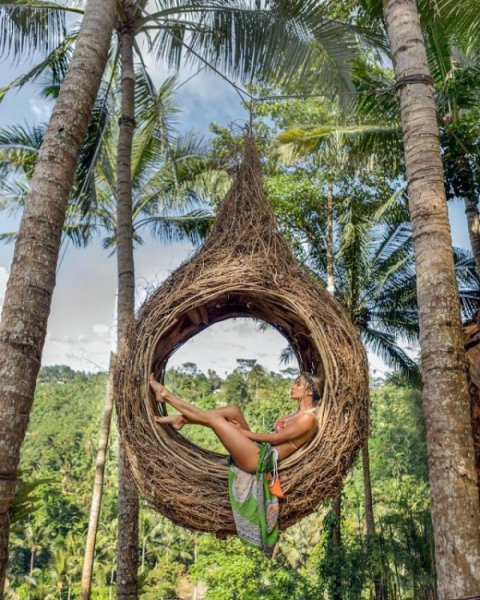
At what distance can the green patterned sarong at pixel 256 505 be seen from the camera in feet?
7.63

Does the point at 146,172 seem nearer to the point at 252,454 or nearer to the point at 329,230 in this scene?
the point at 329,230

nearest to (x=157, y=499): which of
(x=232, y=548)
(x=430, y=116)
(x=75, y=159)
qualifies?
(x=75, y=159)

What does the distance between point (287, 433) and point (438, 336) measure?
35.5 inches

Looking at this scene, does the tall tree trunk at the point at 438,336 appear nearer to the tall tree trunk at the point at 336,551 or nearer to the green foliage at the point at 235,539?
the green foliage at the point at 235,539

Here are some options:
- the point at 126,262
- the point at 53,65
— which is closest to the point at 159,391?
the point at 126,262

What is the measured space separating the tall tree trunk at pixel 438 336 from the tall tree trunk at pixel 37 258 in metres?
1.88

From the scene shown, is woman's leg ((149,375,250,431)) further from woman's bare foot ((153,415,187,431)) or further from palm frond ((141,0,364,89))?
palm frond ((141,0,364,89))

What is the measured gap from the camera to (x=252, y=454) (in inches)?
95.2

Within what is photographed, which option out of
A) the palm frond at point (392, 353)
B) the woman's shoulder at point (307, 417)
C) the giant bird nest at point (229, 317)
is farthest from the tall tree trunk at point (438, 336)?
the palm frond at point (392, 353)

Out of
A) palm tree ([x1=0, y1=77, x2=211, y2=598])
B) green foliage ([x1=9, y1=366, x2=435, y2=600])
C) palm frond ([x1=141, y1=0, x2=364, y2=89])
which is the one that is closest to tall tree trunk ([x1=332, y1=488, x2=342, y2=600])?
green foliage ([x1=9, y1=366, x2=435, y2=600])

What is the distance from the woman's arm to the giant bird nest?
64 millimetres

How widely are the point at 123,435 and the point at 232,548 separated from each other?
1853 centimetres

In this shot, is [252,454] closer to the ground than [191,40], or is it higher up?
closer to the ground

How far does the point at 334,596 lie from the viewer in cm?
1134
